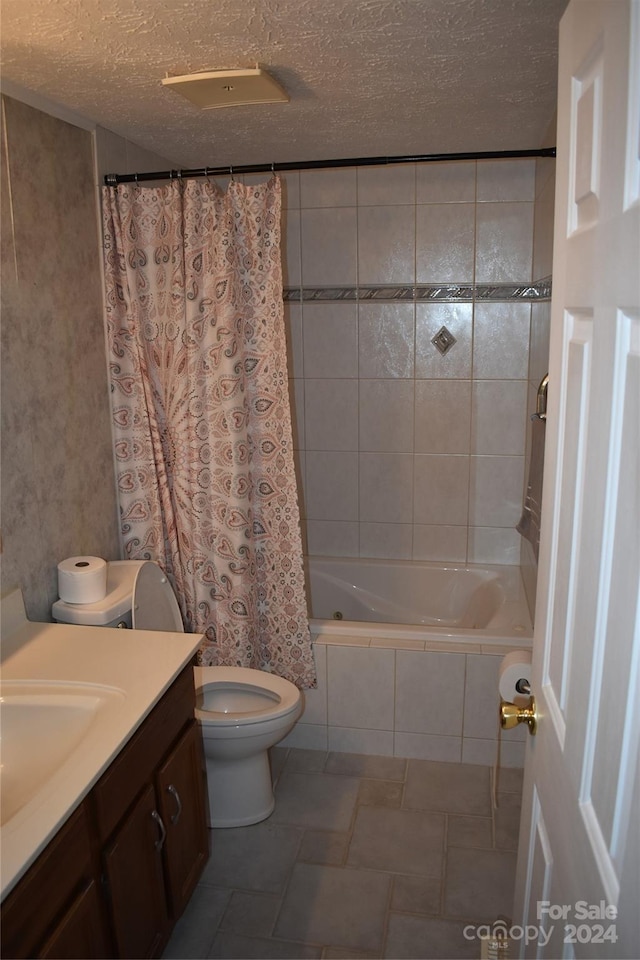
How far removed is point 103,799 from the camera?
1.47 metres

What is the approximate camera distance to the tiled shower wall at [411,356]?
3.22 metres

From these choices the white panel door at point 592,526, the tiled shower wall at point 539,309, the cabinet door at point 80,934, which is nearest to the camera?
the white panel door at point 592,526

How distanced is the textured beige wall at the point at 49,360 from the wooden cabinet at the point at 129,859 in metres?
0.61

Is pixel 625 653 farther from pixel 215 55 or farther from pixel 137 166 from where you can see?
pixel 137 166

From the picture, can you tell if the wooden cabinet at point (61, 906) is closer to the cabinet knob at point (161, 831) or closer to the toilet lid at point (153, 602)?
the cabinet knob at point (161, 831)

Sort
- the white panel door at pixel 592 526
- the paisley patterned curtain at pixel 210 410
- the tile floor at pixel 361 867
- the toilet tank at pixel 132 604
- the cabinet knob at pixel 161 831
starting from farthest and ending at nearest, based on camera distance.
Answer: the paisley patterned curtain at pixel 210 410 < the toilet tank at pixel 132 604 < the tile floor at pixel 361 867 < the cabinet knob at pixel 161 831 < the white panel door at pixel 592 526

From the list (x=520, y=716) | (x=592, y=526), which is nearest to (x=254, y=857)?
(x=520, y=716)

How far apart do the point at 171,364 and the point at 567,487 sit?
1.70 metres

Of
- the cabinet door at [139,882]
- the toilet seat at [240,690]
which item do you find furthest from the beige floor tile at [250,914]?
the toilet seat at [240,690]

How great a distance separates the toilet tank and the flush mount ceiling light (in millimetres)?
1405

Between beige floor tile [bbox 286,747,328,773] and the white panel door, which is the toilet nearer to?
beige floor tile [bbox 286,747,328,773]

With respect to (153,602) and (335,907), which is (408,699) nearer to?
(335,907)

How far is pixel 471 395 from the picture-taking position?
3371 mm

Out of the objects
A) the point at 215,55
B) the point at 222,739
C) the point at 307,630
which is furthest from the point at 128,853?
the point at 215,55
